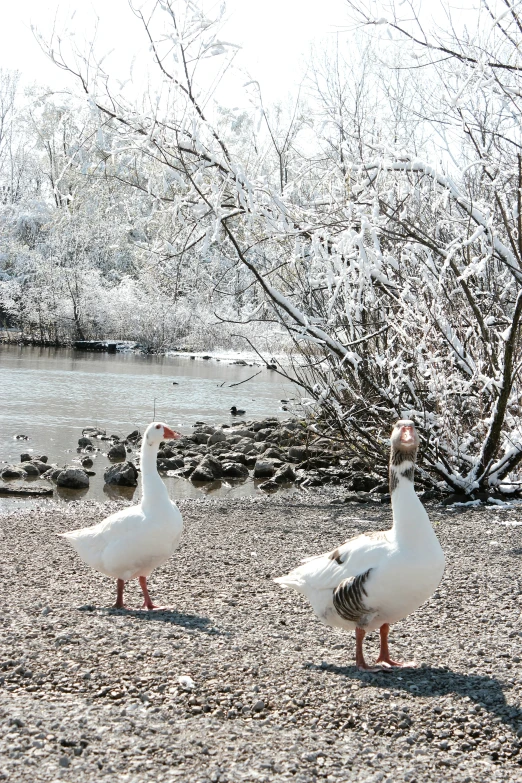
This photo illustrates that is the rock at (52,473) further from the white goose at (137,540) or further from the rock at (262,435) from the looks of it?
the white goose at (137,540)

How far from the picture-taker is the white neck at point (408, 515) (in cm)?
480

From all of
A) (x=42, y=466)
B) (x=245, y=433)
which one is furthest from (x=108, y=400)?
(x=42, y=466)

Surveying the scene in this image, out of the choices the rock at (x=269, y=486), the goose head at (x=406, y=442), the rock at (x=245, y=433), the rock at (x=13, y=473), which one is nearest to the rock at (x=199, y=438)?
the rock at (x=245, y=433)

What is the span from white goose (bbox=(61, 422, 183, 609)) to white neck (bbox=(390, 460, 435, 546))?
6.57 ft

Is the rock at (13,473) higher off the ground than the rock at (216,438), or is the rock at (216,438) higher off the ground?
the rock at (216,438)

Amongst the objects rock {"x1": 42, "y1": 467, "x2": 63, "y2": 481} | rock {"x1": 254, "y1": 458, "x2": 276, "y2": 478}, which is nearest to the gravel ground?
rock {"x1": 42, "y1": 467, "x2": 63, "y2": 481}

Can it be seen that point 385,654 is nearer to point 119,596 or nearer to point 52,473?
point 119,596

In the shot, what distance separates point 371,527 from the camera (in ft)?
33.2

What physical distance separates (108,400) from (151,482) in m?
20.6

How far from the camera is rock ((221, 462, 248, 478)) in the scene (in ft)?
53.8

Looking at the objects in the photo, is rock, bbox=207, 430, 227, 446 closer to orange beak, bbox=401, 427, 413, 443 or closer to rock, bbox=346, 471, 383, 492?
rock, bbox=346, 471, 383, 492

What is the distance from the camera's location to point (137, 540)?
244 inches

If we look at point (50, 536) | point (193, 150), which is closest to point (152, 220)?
point (193, 150)

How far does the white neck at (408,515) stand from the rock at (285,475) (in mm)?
10544
